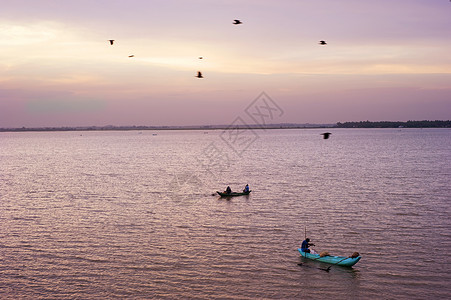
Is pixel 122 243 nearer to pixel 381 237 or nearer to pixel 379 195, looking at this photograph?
pixel 381 237

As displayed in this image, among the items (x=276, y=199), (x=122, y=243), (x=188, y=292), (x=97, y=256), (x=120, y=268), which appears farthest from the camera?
(x=276, y=199)

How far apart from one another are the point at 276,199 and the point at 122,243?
2332cm

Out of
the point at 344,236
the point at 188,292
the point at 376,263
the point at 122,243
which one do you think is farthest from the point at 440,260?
the point at 122,243

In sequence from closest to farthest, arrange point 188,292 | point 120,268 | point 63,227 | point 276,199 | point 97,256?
point 188,292, point 120,268, point 97,256, point 63,227, point 276,199

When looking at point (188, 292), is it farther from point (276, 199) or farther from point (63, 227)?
point (276, 199)

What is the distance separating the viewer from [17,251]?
30156 mm

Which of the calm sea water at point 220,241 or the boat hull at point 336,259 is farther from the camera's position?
the boat hull at point 336,259

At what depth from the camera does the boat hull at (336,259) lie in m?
26.3

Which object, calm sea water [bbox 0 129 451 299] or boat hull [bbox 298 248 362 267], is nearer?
calm sea water [bbox 0 129 451 299]

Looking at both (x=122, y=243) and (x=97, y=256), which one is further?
(x=122, y=243)

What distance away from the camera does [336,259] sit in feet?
88.5

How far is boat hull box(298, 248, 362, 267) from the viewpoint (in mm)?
26312

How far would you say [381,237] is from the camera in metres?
32.7

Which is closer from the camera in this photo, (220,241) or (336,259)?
(336,259)
